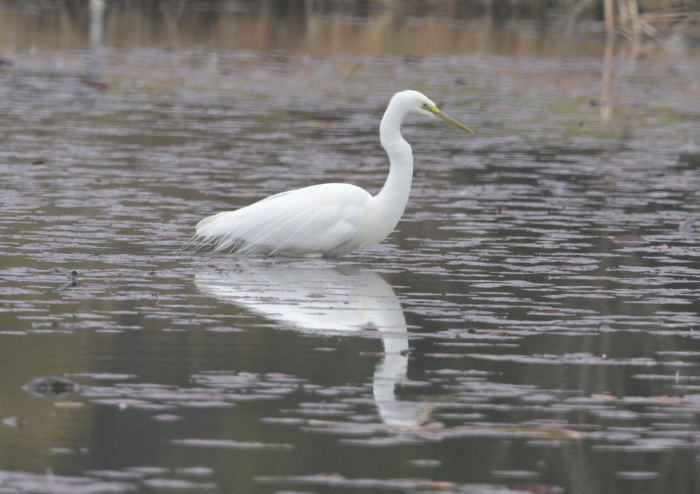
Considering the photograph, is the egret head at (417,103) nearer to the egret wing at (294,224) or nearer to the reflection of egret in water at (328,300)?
the egret wing at (294,224)

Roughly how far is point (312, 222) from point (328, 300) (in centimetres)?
143

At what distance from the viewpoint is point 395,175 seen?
10.3 m

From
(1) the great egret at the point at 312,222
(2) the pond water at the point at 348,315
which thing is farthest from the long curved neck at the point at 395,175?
(2) the pond water at the point at 348,315

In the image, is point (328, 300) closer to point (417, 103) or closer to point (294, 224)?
point (294, 224)

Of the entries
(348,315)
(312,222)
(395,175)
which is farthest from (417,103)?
(348,315)

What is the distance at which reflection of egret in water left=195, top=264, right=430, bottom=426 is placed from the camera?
7211mm

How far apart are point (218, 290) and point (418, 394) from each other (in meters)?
2.59

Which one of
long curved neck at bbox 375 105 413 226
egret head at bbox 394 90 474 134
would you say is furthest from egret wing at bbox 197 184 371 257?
egret head at bbox 394 90 474 134

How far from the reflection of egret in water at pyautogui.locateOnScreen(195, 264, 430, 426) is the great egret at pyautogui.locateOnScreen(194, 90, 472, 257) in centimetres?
22

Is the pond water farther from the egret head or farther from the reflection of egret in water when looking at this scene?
the egret head

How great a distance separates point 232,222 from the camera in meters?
10.0

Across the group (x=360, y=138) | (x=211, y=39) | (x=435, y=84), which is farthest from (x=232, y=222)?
(x=211, y=39)

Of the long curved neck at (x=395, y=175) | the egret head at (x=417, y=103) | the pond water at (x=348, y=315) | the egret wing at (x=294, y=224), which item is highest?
the egret head at (x=417, y=103)

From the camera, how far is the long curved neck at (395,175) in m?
10.2
